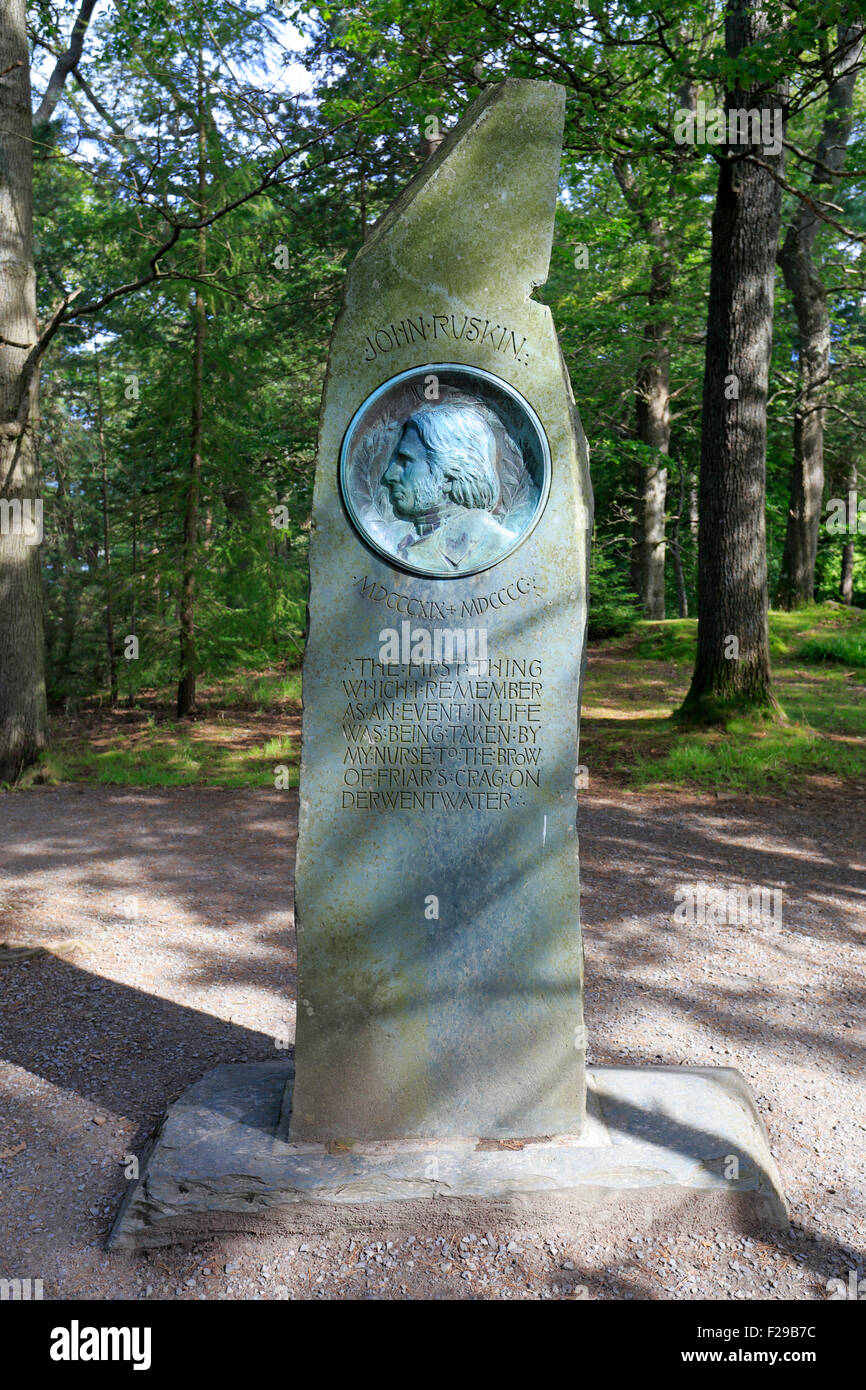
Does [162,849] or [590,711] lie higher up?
[590,711]

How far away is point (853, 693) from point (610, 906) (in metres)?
6.98

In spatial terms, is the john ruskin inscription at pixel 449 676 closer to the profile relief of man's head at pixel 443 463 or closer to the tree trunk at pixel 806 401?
the profile relief of man's head at pixel 443 463

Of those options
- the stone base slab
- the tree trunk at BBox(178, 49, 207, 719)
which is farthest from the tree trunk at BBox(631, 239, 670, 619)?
the stone base slab

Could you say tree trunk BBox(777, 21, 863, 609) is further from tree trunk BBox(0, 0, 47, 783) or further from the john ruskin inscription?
the john ruskin inscription

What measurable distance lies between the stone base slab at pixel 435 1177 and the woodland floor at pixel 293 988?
0.22 feet

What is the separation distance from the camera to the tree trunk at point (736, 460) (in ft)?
31.6

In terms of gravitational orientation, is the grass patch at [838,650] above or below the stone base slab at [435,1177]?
above

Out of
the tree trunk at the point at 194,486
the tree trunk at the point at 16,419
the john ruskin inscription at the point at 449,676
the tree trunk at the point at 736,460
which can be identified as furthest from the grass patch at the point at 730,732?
the john ruskin inscription at the point at 449,676

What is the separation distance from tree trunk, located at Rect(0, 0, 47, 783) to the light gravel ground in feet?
3.41

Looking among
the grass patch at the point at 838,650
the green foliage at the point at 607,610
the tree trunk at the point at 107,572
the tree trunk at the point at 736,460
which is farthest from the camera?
the green foliage at the point at 607,610

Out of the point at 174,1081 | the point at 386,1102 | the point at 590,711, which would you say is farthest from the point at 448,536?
the point at 590,711

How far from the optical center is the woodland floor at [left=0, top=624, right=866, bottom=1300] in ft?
9.98

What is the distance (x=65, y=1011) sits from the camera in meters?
4.78

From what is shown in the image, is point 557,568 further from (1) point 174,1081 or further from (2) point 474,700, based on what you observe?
(1) point 174,1081
